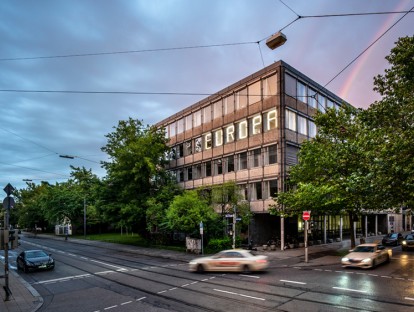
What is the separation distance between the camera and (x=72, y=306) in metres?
12.2

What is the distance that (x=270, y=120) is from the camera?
33219 mm

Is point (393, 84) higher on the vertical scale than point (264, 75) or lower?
lower

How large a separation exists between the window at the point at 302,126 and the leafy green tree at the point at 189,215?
43.4ft

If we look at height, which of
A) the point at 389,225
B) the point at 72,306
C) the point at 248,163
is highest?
the point at 248,163

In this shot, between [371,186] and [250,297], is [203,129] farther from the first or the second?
[250,297]

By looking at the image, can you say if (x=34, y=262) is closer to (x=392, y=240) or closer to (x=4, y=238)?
(x=4, y=238)

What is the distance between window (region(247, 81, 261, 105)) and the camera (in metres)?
34.6

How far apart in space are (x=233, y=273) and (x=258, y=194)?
16370 mm

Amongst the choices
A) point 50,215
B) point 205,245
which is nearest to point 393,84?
point 205,245

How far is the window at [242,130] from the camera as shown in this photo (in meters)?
36.2

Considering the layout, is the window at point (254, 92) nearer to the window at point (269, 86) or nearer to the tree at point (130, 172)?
the window at point (269, 86)

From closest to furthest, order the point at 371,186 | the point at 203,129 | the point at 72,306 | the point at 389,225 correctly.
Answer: the point at 72,306 < the point at 371,186 < the point at 203,129 < the point at 389,225

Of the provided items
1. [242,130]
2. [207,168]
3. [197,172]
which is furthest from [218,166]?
[242,130]

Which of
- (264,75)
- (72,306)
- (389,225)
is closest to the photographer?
(72,306)
